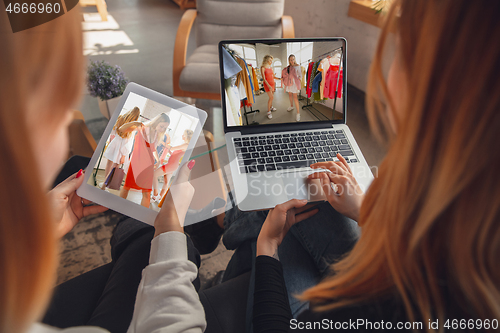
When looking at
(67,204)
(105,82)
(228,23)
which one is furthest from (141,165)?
(228,23)

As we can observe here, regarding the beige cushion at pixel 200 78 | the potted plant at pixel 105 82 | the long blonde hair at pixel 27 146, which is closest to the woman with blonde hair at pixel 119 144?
the long blonde hair at pixel 27 146

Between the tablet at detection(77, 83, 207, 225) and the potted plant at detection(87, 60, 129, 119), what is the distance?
Result: 0.70m

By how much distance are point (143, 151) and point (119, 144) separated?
0.07 meters

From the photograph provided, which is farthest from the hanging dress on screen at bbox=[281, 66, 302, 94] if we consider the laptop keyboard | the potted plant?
the potted plant

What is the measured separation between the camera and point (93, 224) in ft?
4.41

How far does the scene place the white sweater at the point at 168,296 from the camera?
538mm

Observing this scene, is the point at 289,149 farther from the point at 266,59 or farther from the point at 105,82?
the point at 105,82

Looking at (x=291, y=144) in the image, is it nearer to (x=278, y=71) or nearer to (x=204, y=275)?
(x=278, y=71)

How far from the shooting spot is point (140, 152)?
30.7 inches

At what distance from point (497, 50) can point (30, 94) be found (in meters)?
0.53

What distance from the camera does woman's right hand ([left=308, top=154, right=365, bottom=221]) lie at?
0.77 meters

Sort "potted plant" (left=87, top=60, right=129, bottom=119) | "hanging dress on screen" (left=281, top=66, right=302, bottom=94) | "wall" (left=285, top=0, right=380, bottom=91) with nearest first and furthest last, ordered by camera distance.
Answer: "hanging dress on screen" (left=281, top=66, right=302, bottom=94)
"potted plant" (left=87, top=60, right=129, bottom=119)
"wall" (left=285, top=0, right=380, bottom=91)

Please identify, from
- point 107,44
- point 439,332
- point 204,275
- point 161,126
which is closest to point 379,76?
point 439,332

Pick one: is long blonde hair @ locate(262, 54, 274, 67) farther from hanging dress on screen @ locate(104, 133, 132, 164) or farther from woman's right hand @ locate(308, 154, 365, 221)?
hanging dress on screen @ locate(104, 133, 132, 164)
